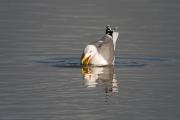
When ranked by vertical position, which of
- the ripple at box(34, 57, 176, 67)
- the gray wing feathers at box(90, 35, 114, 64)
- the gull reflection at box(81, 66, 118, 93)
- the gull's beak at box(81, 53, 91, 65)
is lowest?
the gull reflection at box(81, 66, 118, 93)

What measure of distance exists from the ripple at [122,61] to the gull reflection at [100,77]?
45 cm

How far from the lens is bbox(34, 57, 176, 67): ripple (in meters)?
23.8

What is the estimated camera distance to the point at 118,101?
18.7 m

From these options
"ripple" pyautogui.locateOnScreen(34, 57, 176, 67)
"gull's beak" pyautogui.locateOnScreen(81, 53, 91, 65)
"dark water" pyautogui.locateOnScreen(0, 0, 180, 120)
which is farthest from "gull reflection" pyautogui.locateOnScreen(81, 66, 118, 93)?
Answer: "ripple" pyautogui.locateOnScreen(34, 57, 176, 67)

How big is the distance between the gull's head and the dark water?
0.84 ft

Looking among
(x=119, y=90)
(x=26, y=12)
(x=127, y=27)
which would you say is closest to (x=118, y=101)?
(x=119, y=90)

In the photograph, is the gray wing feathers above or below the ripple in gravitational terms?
above

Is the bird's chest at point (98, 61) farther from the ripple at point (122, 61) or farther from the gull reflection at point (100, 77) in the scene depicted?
the ripple at point (122, 61)

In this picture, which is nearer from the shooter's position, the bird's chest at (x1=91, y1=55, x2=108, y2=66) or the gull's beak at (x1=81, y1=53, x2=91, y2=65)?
the gull's beak at (x1=81, y1=53, x2=91, y2=65)

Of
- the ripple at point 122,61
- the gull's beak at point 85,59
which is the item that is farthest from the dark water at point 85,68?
the gull's beak at point 85,59

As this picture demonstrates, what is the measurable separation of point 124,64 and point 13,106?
21.9 ft

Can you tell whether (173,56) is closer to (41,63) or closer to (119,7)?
(41,63)

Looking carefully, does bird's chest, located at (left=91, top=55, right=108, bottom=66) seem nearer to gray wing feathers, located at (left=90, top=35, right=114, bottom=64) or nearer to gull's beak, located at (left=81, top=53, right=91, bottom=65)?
gray wing feathers, located at (left=90, top=35, right=114, bottom=64)

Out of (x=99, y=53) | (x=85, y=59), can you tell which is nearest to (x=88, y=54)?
(x=85, y=59)
